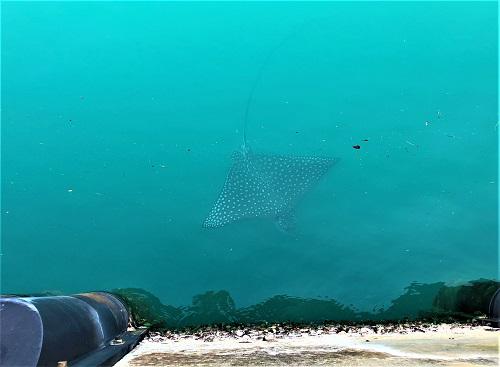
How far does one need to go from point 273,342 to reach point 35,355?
1628 millimetres

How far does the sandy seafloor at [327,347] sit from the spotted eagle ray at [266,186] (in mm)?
856

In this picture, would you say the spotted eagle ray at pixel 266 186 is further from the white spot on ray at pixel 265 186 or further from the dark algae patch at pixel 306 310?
the dark algae patch at pixel 306 310

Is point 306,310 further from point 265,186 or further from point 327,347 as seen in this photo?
point 265,186

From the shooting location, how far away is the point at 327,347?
9.23 feet

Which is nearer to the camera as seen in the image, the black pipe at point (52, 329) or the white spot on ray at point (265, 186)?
the black pipe at point (52, 329)

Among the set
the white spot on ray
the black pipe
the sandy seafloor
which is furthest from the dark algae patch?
the white spot on ray

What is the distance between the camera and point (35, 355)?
1.96 metres

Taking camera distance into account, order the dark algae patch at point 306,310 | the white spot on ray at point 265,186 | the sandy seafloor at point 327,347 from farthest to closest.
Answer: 1. the white spot on ray at point 265,186
2. the dark algae patch at point 306,310
3. the sandy seafloor at point 327,347

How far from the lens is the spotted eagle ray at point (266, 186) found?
138 inches

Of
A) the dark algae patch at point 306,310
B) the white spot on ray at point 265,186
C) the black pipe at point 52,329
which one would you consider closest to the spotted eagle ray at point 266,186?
the white spot on ray at point 265,186

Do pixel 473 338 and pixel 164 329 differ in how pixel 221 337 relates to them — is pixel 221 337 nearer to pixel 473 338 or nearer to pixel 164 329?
pixel 164 329

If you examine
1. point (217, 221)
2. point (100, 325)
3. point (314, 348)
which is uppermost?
→ point (217, 221)

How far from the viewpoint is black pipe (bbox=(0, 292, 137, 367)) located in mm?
1950

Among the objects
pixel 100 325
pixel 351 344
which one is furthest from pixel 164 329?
pixel 351 344
